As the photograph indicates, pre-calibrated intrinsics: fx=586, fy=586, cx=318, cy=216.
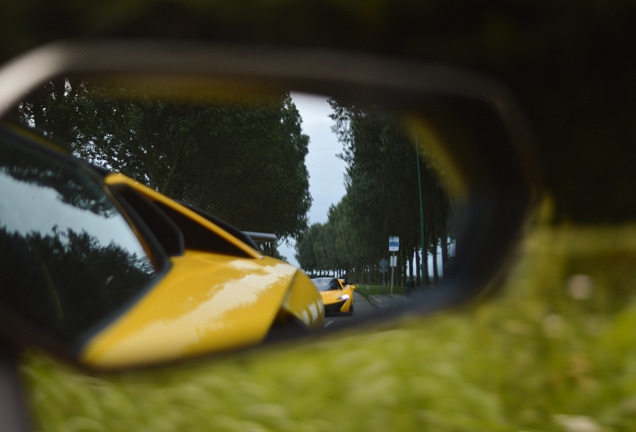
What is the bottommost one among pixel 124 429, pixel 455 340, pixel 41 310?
pixel 124 429

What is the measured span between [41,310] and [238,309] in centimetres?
38

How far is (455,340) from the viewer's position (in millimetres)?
2869

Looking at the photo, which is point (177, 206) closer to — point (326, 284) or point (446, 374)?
point (326, 284)

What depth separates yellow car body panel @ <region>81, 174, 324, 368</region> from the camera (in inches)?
31.2

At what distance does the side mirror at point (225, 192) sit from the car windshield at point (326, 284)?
2cm

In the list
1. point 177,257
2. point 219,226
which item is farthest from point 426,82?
point 177,257

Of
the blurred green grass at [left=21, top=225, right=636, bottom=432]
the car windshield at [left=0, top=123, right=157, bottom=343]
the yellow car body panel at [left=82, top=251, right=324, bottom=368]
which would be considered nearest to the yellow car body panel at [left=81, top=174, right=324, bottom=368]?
the yellow car body panel at [left=82, top=251, right=324, bottom=368]

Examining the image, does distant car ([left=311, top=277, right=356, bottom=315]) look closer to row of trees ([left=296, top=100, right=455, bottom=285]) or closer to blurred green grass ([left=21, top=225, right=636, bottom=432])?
row of trees ([left=296, top=100, right=455, bottom=285])

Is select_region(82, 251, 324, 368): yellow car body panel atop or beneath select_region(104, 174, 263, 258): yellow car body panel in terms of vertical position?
beneath

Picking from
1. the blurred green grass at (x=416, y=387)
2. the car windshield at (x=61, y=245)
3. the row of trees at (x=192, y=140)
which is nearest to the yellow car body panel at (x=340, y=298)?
the row of trees at (x=192, y=140)

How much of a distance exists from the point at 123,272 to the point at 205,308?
42 cm

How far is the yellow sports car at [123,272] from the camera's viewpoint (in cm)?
82

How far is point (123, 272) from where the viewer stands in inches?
47.2

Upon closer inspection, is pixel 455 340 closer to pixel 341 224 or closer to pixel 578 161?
pixel 341 224
